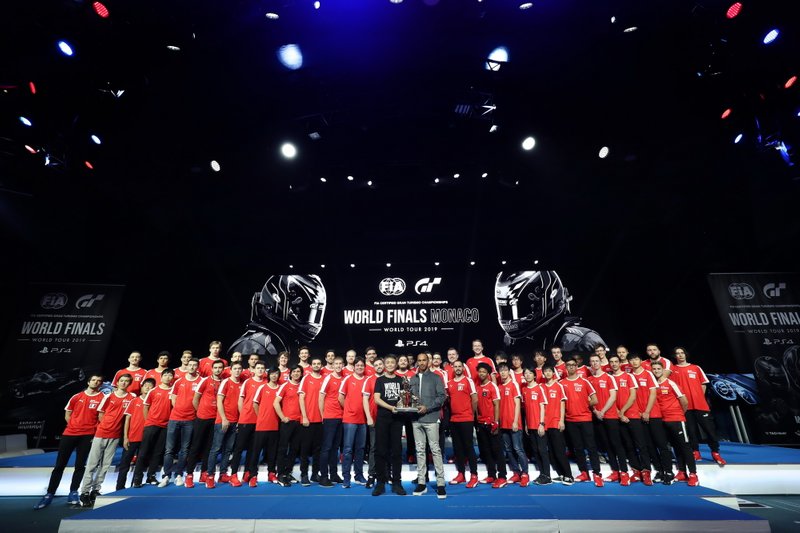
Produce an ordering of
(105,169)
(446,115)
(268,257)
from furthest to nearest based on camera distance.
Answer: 1. (268,257)
2. (105,169)
3. (446,115)

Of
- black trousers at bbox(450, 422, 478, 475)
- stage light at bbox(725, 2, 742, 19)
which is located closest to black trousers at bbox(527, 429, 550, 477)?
black trousers at bbox(450, 422, 478, 475)

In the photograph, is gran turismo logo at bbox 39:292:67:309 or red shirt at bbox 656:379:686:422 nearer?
red shirt at bbox 656:379:686:422

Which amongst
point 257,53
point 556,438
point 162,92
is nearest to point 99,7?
point 162,92

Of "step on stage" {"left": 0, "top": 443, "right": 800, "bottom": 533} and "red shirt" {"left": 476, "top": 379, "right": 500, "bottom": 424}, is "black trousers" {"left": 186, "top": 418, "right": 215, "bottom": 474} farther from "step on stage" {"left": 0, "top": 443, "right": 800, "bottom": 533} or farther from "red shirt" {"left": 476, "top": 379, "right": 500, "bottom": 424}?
"red shirt" {"left": 476, "top": 379, "right": 500, "bottom": 424}

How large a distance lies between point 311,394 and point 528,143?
18.4ft

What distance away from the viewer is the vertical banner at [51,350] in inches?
337

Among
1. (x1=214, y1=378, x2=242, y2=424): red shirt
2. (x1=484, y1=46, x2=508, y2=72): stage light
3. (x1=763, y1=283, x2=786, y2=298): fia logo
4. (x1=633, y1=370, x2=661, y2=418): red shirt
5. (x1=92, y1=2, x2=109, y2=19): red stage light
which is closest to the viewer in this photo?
(x1=92, y1=2, x2=109, y2=19): red stage light

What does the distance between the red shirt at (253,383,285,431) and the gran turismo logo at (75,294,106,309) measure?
6822 millimetres

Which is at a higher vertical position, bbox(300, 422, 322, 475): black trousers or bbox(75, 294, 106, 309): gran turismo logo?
bbox(75, 294, 106, 309): gran turismo logo

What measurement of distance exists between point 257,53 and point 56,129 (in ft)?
11.8

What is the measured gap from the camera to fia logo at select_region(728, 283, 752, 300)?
9.01 m

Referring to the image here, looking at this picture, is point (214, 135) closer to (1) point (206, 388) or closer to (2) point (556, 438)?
(1) point (206, 388)

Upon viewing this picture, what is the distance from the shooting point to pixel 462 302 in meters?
10.8

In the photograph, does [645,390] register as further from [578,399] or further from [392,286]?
[392,286]
